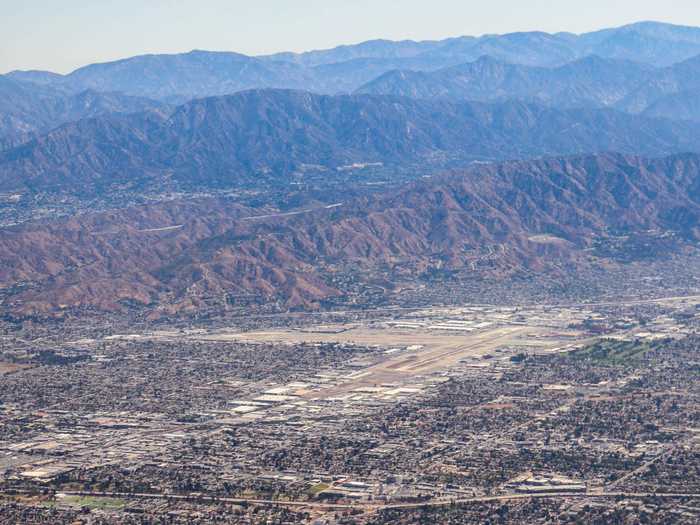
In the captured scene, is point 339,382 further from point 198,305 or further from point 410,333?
point 198,305

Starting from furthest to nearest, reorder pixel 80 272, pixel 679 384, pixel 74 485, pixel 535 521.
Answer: pixel 80 272, pixel 679 384, pixel 74 485, pixel 535 521

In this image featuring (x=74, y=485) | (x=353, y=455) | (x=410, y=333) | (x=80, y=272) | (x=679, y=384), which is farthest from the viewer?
(x=80, y=272)

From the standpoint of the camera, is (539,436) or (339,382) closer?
(539,436)

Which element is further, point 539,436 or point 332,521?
point 539,436

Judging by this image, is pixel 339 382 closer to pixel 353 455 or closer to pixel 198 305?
pixel 353 455

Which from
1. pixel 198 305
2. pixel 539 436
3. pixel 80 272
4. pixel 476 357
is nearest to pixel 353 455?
pixel 539 436

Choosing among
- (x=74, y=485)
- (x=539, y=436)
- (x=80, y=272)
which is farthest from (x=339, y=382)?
(x=80, y=272)

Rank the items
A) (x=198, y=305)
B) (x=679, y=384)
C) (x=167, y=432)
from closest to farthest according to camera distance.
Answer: (x=167, y=432), (x=679, y=384), (x=198, y=305)

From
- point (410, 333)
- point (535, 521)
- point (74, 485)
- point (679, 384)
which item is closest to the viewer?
point (535, 521)
